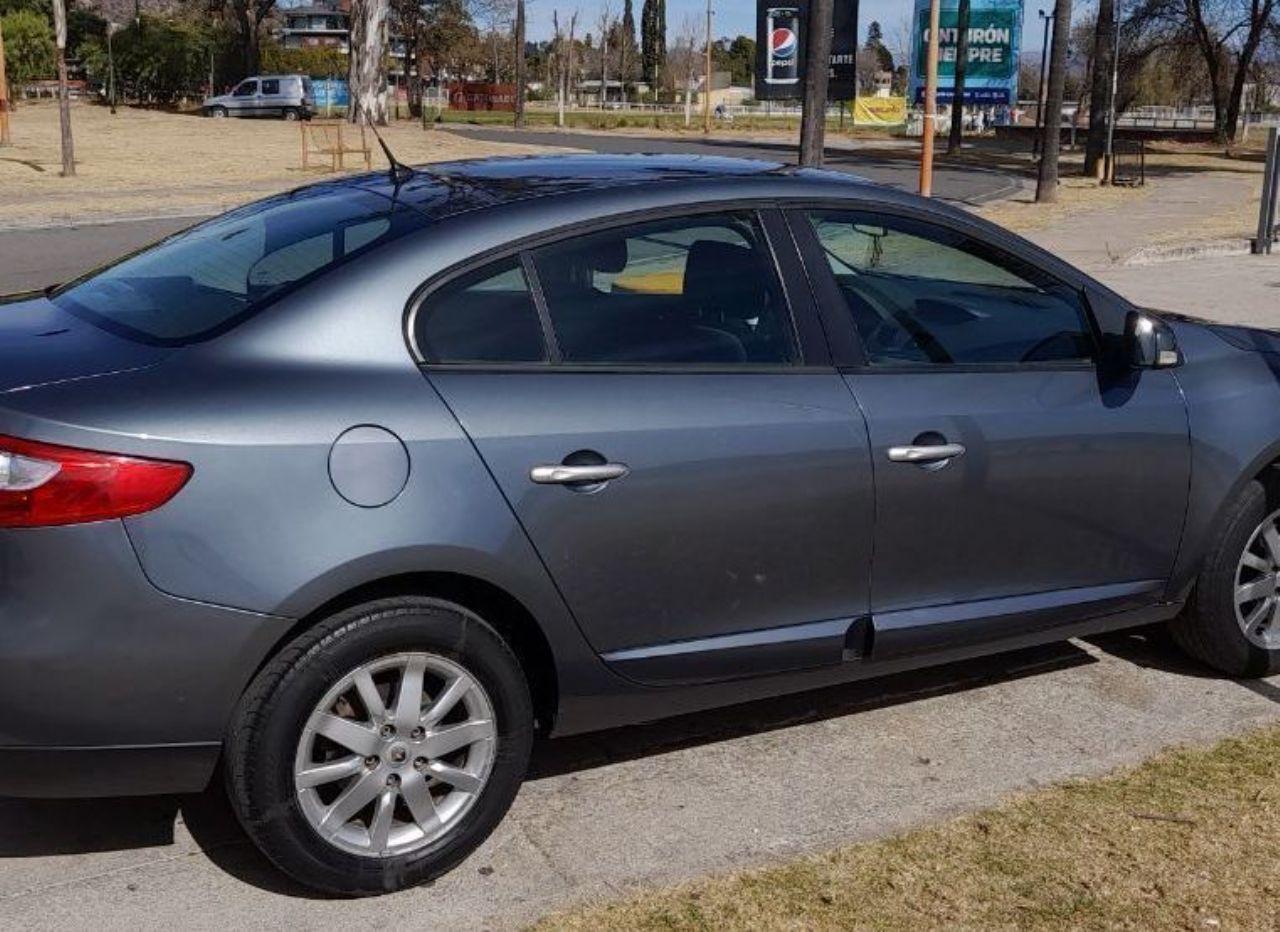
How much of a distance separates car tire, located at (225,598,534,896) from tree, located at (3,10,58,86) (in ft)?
214

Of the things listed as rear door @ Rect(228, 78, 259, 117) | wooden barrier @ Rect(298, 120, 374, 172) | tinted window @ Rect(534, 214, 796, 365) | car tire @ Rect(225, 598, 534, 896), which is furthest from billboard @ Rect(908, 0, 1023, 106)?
car tire @ Rect(225, 598, 534, 896)

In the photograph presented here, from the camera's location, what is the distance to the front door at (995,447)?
387 cm

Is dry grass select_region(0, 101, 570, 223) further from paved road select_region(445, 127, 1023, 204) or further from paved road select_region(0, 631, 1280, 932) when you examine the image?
paved road select_region(0, 631, 1280, 932)

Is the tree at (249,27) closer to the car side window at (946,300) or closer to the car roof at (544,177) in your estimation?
the car roof at (544,177)

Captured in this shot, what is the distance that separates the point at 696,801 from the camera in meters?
3.83

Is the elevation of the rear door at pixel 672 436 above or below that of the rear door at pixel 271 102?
below

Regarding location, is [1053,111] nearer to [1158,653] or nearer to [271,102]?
[1158,653]

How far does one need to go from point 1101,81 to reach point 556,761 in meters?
30.1

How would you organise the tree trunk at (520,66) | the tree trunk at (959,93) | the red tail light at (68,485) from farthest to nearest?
the tree trunk at (520,66) → the tree trunk at (959,93) → the red tail light at (68,485)

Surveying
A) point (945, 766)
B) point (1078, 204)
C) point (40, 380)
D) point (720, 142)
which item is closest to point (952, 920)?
point (945, 766)

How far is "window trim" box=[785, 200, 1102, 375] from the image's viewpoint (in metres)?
3.85

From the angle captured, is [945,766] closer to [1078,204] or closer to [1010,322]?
[1010,322]

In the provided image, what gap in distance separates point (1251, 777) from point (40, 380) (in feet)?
10.7

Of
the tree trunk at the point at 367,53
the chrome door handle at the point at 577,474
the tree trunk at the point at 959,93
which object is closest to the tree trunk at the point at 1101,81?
the tree trunk at the point at 959,93
